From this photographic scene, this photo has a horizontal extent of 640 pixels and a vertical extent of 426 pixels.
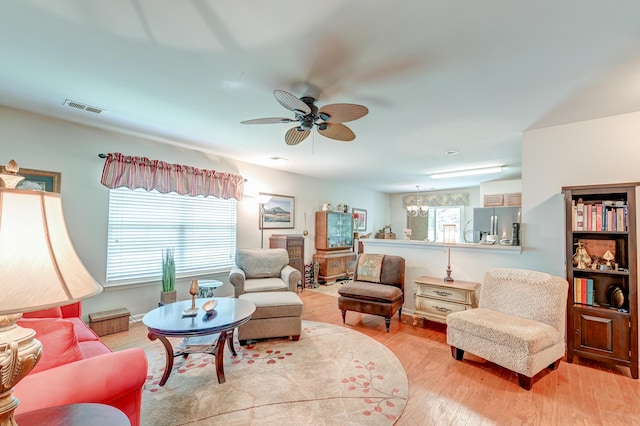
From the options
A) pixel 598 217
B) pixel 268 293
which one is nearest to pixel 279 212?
pixel 268 293

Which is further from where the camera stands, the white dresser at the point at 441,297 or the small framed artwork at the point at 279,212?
the small framed artwork at the point at 279,212

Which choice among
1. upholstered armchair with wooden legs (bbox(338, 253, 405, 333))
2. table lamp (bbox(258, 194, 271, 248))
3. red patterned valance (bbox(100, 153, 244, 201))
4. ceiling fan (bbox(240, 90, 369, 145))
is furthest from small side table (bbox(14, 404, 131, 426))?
table lamp (bbox(258, 194, 271, 248))

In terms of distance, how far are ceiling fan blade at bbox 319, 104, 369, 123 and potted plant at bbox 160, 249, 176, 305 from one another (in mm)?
3003

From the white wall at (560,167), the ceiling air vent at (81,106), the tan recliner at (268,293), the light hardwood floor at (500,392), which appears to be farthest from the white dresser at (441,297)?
the ceiling air vent at (81,106)

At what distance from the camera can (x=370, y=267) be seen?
405 centimetres

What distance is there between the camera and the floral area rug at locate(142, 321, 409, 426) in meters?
1.93

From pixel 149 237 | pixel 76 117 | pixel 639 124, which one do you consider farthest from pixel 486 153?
pixel 76 117

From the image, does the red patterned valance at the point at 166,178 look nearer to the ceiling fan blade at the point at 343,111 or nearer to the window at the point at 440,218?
the ceiling fan blade at the point at 343,111

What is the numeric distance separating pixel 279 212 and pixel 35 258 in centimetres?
497

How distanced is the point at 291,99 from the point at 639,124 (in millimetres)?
3287

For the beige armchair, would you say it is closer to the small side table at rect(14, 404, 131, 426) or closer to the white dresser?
the white dresser

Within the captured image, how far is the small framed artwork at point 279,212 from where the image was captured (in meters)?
→ 5.51

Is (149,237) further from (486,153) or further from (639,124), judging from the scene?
(639,124)

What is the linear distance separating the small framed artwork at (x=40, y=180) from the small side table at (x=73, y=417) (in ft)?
9.47
